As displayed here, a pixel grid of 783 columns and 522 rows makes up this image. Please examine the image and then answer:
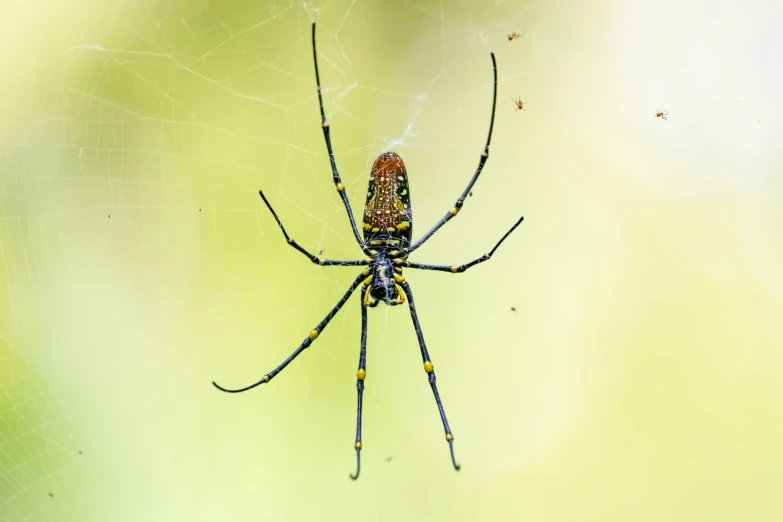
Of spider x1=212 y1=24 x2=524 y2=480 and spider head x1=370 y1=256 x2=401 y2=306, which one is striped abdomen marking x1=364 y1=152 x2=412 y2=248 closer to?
spider x1=212 y1=24 x2=524 y2=480

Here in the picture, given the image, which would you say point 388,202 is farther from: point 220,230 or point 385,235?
point 220,230

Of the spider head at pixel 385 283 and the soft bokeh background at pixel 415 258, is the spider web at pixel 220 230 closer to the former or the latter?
the soft bokeh background at pixel 415 258

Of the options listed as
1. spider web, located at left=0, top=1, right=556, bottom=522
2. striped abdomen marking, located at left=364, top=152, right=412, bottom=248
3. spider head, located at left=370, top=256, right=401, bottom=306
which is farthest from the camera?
spider web, located at left=0, top=1, right=556, bottom=522

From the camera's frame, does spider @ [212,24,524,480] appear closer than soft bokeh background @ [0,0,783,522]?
Yes

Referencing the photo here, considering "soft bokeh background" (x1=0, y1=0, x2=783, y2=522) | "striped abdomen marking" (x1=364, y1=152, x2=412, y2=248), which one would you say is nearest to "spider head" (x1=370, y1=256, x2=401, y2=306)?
"striped abdomen marking" (x1=364, y1=152, x2=412, y2=248)

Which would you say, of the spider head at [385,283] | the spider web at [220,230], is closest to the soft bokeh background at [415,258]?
the spider web at [220,230]

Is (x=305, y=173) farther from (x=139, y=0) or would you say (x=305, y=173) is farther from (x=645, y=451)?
(x=645, y=451)

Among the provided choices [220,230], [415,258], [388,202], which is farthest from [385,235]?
[220,230]
